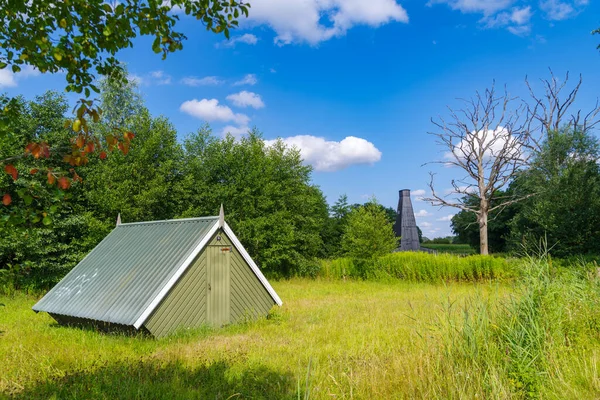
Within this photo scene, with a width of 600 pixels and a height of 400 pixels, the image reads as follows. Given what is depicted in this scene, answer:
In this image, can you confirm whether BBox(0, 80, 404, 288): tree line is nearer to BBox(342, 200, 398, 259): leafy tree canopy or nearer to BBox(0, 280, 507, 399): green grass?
BBox(342, 200, 398, 259): leafy tree canopy

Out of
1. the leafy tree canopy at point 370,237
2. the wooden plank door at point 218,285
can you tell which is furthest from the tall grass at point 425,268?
the wooden plank door at point 218,285

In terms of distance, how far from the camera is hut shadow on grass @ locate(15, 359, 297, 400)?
20.0 feet

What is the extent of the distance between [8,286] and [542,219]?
→ 3091 centimetres

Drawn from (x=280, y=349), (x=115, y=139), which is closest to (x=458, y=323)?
(x=280, y=349)

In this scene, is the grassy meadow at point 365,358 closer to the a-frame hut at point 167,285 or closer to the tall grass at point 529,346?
the tall grass at point 529,346

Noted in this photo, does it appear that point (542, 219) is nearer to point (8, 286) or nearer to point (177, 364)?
point (177, 364)

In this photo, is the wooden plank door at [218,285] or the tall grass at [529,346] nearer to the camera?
the tall grass at [529,346]

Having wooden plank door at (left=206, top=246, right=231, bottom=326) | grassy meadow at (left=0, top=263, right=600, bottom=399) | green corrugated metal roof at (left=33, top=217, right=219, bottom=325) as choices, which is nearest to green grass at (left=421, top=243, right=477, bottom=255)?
wooden plank door at (left=206, top=246, right=231, bottom=326)

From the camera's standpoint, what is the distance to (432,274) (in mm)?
24797

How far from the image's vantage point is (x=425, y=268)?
82.6ft

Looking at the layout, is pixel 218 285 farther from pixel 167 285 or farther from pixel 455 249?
pixel 455 249

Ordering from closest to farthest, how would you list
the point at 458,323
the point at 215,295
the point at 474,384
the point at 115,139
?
the point at 115,139 < the point at 474,384 < the point at 458,323 < the point at 215,295

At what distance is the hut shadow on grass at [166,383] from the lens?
20.0ft

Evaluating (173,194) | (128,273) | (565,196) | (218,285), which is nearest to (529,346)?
(218,285)
